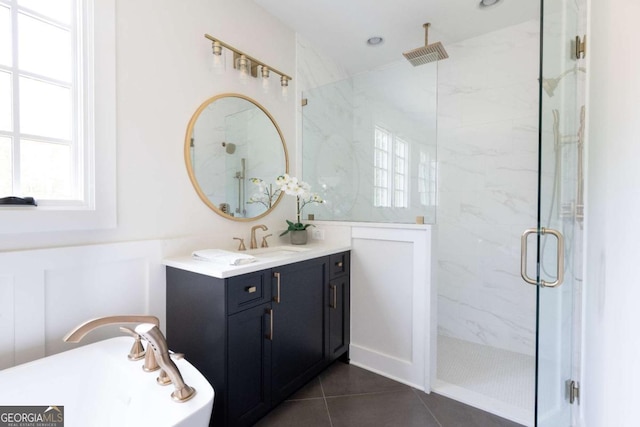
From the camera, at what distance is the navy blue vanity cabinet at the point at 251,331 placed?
4.56ft

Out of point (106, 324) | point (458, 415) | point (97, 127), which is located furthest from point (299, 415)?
point (97, 127)

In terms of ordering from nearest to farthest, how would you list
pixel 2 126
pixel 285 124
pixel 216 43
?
pixel 2 126 < pixel 216 43 < pixel 285 124

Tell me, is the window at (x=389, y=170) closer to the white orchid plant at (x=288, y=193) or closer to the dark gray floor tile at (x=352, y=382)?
the white orchid plant at (x=288, y=193)

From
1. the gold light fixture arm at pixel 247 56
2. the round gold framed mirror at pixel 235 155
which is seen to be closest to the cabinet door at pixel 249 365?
the round gold framed mirror at pixel 235 155

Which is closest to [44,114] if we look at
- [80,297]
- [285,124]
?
[80,297]

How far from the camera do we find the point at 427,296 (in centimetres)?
194

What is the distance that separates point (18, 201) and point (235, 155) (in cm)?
115

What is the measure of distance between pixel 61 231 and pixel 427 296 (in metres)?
2.07

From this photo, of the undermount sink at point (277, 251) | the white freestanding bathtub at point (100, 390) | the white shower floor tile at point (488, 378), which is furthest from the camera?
the undermount sink at point (277, 251)

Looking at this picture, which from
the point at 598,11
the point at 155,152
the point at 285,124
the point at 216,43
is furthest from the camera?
the point at 285,124

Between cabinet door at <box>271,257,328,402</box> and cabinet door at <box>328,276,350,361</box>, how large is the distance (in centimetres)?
9

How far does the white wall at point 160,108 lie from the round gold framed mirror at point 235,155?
0.21 feet

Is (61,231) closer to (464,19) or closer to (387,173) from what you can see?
(387,173)

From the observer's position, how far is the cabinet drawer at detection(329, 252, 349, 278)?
210 centimetres
